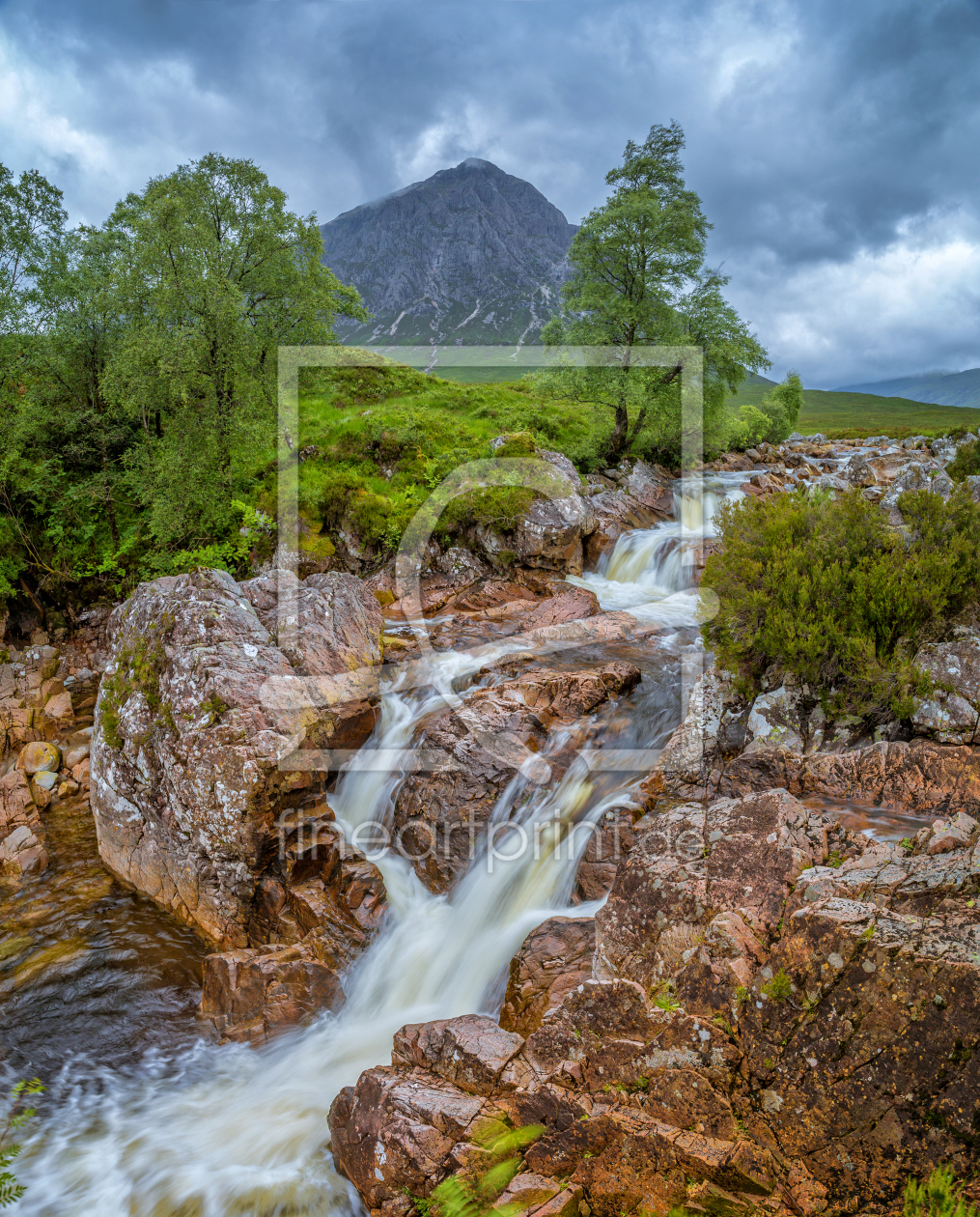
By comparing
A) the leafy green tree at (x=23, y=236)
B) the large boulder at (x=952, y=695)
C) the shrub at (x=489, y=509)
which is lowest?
the large boulder at (x=952, y=695)

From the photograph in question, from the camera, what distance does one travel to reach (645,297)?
28234mm

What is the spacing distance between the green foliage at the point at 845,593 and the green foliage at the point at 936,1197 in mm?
6557

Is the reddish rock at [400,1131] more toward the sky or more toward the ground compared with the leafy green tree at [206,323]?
more toward the ground

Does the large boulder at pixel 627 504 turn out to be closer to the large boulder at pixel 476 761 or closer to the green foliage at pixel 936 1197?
the large boulder at pixel 476 761

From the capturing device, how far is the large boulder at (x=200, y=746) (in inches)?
422

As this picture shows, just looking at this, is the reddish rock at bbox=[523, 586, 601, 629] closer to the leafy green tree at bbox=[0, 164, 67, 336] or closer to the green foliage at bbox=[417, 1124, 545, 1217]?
the green foliage at bbox=[417, 1124, 545, 1217]

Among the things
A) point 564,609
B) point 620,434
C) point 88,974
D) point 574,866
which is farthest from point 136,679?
point 620,434

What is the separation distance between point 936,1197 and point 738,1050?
4.52 feet

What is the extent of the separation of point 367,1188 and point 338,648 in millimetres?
9590

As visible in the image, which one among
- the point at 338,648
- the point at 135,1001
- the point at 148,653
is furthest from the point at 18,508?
the point at 135,1001

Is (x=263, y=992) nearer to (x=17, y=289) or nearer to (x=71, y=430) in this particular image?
(x=71, y=430)

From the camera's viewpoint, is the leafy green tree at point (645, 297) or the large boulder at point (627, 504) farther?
the leafy green tree at point (645, 297)

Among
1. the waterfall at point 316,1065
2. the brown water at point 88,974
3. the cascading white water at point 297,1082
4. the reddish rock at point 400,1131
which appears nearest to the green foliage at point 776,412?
the waterfall at point 316,1065

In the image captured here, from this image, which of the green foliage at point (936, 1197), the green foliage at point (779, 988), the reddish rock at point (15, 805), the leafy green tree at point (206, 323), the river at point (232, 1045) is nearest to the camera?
the green foliage at point (936, 1197)
